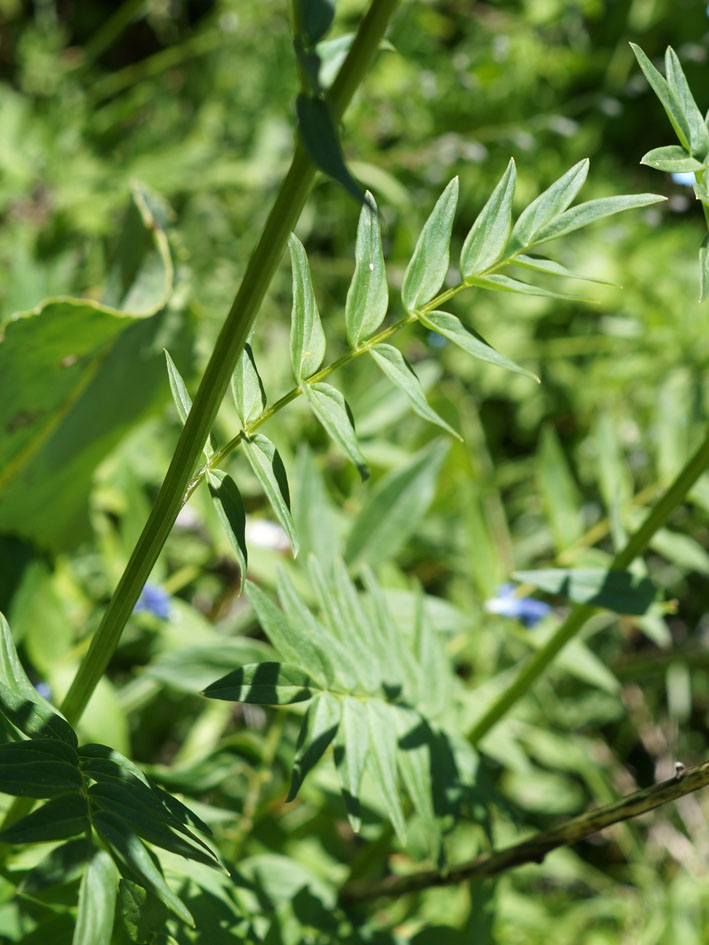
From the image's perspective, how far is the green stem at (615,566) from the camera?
32.0 inches

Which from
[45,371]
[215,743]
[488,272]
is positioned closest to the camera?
[488,272]

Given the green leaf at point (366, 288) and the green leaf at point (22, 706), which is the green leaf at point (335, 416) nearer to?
the green leaf at point (366, 288)

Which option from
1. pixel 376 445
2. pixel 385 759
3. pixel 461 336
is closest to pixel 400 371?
pixel 461 336

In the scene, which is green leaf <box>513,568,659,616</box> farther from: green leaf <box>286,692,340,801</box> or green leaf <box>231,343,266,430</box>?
green leaf <box>231,343,266,430</box>

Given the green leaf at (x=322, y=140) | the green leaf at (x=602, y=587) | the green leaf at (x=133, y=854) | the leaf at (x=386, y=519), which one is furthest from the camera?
the leaf at (x=386, y=519)

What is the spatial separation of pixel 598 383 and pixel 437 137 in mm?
707

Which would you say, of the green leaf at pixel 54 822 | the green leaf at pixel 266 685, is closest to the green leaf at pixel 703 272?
the green leaf at pixel 266 685

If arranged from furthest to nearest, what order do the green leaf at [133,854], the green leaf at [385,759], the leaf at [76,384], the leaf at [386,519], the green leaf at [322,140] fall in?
the leaf at [386,519], the leaf at [76,384], the green leaf at [385,759], the green leaf at [133,854], the green leaf at [322,140]

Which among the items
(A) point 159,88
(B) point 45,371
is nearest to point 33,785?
(B) point 45,371

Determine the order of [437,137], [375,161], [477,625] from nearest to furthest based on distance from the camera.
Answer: [477,625]
[375,161]
[437,137]

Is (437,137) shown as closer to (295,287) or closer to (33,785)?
(295,287)

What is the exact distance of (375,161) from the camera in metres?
2.00

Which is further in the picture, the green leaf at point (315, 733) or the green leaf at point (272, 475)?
the green leaf at point (315, 733)

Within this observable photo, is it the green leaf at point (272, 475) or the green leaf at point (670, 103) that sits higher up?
the green leaf at point (670, 103)
